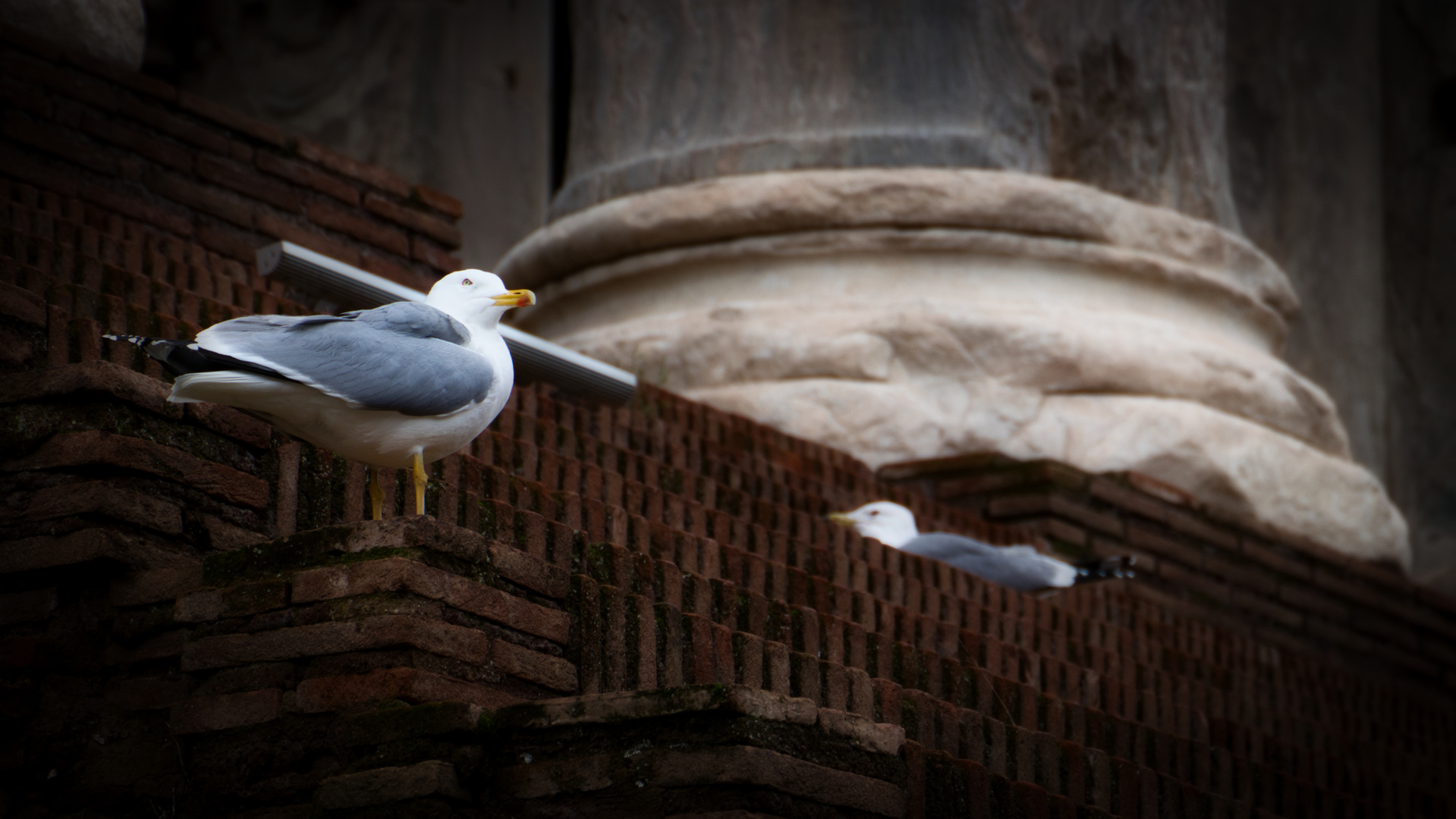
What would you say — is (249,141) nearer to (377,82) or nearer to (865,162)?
(865,162)

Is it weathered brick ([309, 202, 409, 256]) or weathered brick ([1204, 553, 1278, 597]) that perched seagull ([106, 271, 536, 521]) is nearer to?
weathered brick ([309, 202, 409, 256])

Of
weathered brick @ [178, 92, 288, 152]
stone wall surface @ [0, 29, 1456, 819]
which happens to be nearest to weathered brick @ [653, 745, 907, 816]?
stone wall surface @ [0, 29, 1456, 819]

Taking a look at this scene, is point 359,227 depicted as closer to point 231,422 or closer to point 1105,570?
point 1105,570

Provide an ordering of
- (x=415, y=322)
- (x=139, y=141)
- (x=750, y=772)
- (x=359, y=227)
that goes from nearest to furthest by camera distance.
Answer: (x=750, y=772) → (x=415, y=322) → (x=139, y=141) → (x=359, y=227)

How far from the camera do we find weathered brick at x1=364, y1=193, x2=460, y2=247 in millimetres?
6492

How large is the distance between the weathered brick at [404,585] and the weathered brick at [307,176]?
3294mm

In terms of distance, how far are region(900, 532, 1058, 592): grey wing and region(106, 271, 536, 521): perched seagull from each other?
8.84 ft

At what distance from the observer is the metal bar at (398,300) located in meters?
5.29

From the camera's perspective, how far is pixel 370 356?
3.28 metres

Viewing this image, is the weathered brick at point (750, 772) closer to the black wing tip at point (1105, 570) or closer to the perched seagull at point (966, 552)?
the perched seagull at point (966, 552)

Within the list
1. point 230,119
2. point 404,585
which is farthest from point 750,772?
point 230,119

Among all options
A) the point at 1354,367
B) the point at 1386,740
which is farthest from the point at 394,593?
the point at 1354,367

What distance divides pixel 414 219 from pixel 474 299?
3.14 metres

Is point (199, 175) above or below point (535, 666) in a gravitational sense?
above
